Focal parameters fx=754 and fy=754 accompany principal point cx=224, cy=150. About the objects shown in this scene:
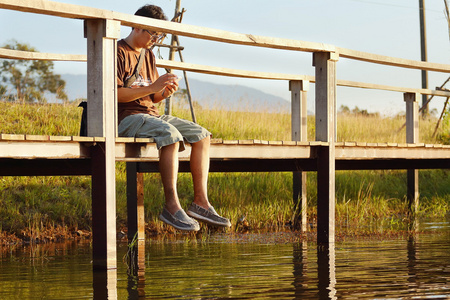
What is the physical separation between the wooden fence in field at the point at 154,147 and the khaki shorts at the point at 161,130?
0.43 feet

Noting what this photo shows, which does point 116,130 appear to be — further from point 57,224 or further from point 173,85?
point 57,224

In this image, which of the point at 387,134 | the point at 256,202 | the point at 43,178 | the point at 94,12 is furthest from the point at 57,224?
the point at 387,134

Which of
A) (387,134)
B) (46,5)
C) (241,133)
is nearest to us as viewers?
(46,5)

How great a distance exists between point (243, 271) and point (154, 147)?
1030 mm

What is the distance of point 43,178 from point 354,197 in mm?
3929

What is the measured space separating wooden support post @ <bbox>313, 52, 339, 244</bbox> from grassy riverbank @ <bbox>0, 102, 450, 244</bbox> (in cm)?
151

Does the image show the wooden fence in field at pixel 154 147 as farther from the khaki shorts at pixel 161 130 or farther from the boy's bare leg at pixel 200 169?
the boy's bare leg at pixel 200 169

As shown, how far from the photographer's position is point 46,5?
4520 mm

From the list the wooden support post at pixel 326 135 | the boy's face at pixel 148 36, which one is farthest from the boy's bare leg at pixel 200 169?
the wooden support post at pixel 326 135

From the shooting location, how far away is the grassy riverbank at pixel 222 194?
7.99 metres

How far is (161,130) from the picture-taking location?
4.92 metres

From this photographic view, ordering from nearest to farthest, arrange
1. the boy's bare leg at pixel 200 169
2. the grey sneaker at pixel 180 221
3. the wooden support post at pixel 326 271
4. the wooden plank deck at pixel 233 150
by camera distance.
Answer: the wooden support post at pixel 326 271 < the wooden plank deck at pixel 233 150 < the grey sneaker at pixel 180 221 < the boy's bare leg at pixel 200 169

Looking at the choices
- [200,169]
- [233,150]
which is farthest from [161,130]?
[233,150]

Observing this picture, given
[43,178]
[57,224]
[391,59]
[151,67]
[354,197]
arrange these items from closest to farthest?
[151,67] < [391,59] < [57,224] < [43,178] < [354,197]
